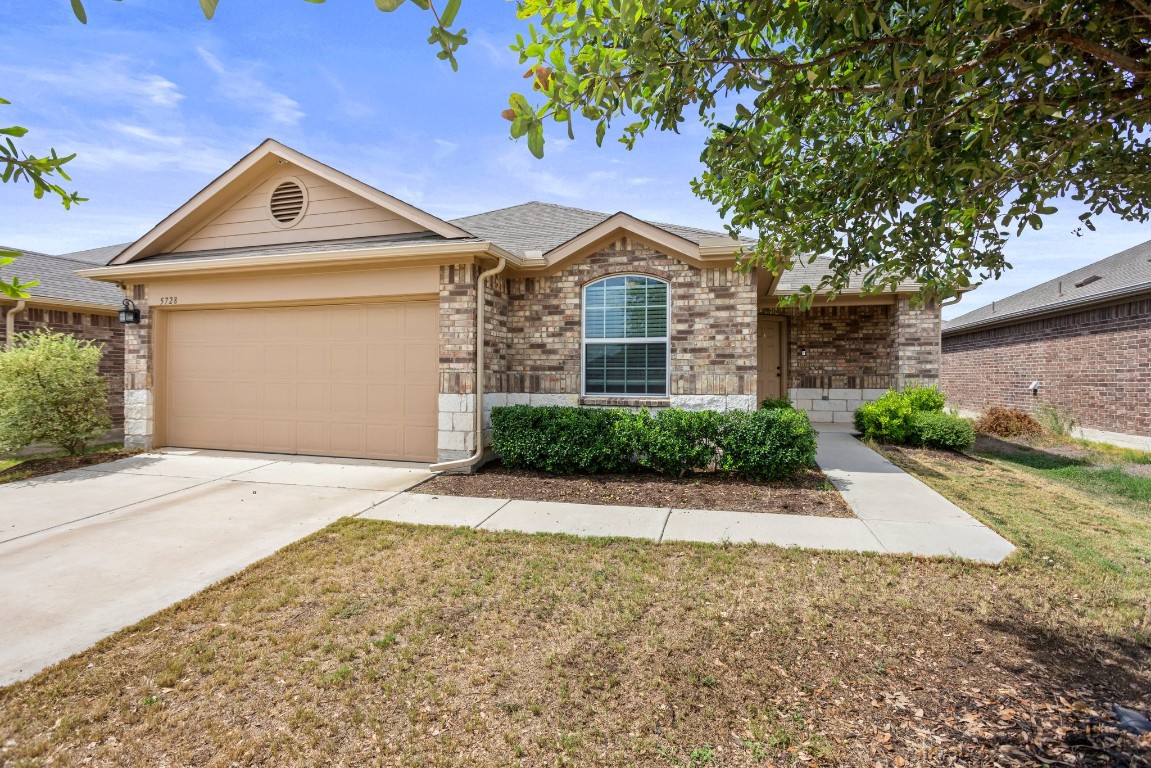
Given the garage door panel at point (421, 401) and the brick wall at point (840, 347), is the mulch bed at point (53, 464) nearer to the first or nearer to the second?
the garage door panel at point (421, 401)

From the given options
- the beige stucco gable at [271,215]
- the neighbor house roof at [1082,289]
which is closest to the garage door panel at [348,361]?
the beige stucco gable at [271,215]

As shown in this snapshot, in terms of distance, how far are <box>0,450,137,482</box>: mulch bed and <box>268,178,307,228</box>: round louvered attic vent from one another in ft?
15.3

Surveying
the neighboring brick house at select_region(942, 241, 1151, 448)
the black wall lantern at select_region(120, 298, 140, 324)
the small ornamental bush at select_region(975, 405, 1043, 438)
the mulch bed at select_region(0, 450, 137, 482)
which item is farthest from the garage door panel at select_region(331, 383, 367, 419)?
the neighboring brick house at select_region(942, 241, 1151, 448)

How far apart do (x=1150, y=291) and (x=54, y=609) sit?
17.1 metres

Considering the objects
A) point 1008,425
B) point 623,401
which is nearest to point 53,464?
point 623,401

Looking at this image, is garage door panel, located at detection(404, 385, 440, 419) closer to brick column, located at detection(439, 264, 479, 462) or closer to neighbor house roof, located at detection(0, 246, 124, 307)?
brick column, located at detection(439, 264, 479, 462)

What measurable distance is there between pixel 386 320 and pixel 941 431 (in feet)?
32.1

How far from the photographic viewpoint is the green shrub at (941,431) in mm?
9664

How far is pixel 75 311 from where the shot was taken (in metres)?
11.0

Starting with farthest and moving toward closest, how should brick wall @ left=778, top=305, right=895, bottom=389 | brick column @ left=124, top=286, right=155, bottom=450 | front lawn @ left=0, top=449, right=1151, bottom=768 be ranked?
brick wall @ left=778, top=305, right=895, bottom=389
brick column @ left=124, top=286, right=155, bottom=450
front lawn @ left=0, top=449, right=1151, bottom=768

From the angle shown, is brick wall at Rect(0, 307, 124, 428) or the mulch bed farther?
brick wall at Rect(0, 307, 124, 428)

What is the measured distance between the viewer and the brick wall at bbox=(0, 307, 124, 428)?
10.3 meters

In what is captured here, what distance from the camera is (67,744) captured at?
246 centimetres

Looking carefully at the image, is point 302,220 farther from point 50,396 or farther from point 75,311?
point 75,311
